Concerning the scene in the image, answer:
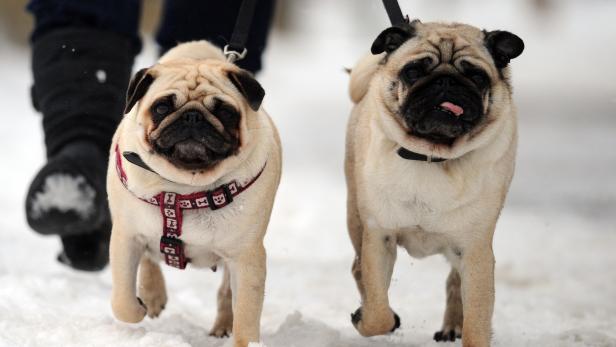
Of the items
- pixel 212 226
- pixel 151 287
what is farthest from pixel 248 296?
pixel 151 287

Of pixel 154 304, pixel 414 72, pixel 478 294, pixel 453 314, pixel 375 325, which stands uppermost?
pixel 414 72

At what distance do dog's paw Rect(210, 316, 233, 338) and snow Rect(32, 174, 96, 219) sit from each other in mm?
661

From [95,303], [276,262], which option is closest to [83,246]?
[95,303]

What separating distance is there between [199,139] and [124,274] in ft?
Result: 2.07

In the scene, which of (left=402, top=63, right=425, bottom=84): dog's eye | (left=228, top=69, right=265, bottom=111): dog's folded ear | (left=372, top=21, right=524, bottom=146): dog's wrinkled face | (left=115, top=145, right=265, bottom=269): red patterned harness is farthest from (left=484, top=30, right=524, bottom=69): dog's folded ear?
(left=115, top=145, right=265, bottom=269): red patterned harness

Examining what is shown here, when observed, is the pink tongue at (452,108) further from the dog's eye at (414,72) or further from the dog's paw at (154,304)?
the dog's paw at (154,304)

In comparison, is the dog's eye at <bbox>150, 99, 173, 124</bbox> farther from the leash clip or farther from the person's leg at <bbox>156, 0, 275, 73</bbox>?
the person's leg at <bbox>156, 0, 275, 73</bbox>

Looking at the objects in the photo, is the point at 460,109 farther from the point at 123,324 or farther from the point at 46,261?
the point at 46,261

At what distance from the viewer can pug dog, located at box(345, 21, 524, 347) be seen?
9.37ft

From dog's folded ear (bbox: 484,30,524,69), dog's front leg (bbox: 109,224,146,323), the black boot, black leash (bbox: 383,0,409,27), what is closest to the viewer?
dog's folded ear (bbox: 484,30,524,69)

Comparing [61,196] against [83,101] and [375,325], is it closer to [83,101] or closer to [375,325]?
[83,101]

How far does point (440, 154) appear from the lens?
291cm

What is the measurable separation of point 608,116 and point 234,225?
7.38m

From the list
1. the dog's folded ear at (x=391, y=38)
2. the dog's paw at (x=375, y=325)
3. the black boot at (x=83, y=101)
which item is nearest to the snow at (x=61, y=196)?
the black boot at (x=83, y=101)
